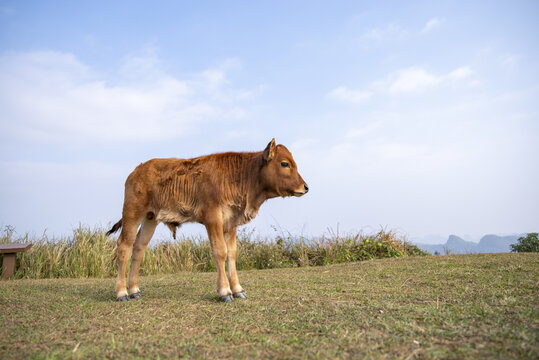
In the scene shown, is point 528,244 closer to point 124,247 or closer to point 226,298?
point 226,298

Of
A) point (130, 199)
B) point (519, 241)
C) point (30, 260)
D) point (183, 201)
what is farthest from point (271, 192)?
point (519, 241)

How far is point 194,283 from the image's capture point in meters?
7.69

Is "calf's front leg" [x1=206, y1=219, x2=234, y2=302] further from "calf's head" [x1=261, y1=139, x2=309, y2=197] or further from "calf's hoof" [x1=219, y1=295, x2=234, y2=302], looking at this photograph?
"calf's head" [x1=261, y1=139, x2=309, y2=197]

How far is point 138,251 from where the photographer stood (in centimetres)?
641

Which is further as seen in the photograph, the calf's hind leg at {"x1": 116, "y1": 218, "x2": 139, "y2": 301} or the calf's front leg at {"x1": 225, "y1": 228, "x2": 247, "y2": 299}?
the calf's hind leg at {"x1": 116, "y1": 218, "x2": 139, "y2": 301}

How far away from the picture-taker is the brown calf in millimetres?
5684

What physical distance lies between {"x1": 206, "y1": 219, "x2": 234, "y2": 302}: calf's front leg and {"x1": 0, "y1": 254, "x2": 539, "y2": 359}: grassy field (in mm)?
157

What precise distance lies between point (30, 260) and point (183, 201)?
7.61 m

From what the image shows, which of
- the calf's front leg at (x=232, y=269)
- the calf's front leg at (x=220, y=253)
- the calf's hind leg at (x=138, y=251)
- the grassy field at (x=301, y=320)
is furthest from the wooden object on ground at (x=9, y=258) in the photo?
the calf's front leg at (x=220, y=253)

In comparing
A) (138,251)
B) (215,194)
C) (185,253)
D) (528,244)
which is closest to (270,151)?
(215,194)

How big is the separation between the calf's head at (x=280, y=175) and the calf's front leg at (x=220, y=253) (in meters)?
0.97

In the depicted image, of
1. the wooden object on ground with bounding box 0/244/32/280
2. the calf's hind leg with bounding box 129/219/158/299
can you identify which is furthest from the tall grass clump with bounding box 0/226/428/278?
the calf's hind leg with bounding box 129/219/158/299

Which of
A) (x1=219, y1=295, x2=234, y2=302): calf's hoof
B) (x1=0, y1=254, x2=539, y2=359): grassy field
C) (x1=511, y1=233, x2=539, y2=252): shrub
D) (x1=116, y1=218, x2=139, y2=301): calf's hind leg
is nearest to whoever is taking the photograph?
(x1=0, y1=254, x2=539, y2=359): grassy field

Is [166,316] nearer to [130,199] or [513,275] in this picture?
[130,199]
